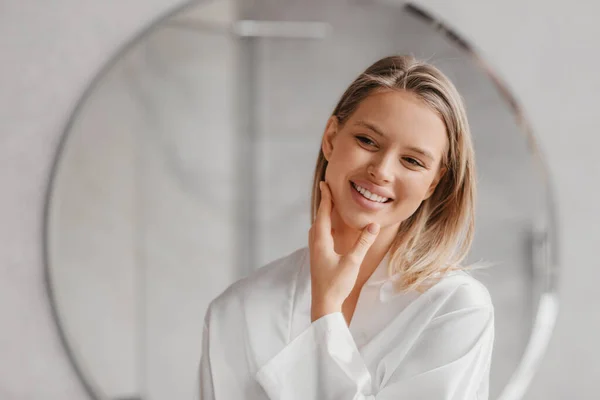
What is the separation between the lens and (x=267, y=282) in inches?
38.5

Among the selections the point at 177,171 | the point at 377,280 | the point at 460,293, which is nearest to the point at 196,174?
the point at 177,171

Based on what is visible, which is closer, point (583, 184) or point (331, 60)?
point (331, 60)

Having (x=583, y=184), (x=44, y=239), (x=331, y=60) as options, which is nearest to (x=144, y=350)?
(x=44, y=239)

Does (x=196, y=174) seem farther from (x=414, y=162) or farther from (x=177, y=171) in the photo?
(x=414, y=162)

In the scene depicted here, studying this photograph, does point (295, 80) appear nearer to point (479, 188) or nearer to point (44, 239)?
point (479, 188)

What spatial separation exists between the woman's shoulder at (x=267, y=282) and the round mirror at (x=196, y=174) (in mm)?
12

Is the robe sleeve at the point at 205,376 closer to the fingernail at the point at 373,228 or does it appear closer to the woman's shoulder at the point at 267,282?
the woman's shoulder at the point at 267,282

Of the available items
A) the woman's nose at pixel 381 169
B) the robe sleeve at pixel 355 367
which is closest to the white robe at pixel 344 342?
the robe sleeve at pixel 355 367

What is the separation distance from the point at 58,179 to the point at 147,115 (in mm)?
152

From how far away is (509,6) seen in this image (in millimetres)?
1103

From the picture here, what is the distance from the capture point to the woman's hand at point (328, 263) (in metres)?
0.94

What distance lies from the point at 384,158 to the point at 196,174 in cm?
25

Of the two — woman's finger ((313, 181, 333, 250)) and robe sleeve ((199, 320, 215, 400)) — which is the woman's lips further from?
robe sleeve ((199, 320, 215, 400))

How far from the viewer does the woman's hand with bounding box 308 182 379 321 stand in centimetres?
94
